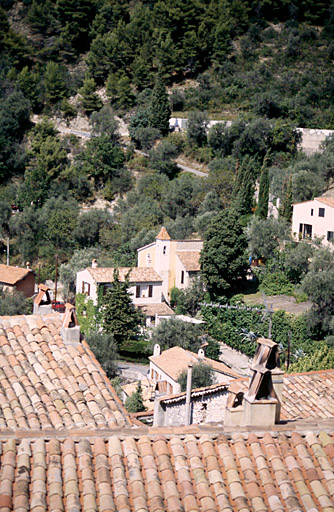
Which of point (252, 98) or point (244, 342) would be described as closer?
point (244, 342)

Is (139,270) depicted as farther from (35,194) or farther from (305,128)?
(305,128)

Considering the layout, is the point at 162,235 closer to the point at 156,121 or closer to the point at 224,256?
the point at 224,256

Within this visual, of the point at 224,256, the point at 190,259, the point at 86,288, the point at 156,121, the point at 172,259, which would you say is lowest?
the point at 86,288

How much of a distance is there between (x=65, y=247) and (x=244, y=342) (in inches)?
Result: 777

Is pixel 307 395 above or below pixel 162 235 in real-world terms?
above

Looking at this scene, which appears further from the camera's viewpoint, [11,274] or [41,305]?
[11,274]

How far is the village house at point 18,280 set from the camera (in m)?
40.6

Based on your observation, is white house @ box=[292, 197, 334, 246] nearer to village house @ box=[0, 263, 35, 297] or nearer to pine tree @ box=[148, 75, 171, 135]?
village house @ box=[0, 263, 35, 297]

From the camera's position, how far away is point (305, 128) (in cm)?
5528

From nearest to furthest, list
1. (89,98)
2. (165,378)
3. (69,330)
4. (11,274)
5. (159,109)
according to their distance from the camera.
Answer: (69,330), (165,378), (11,274), (159,109), (89,98)

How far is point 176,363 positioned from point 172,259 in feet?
44.5

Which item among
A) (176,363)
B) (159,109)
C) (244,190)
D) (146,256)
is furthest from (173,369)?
(159,109)

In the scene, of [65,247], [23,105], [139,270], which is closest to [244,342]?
[139,270]

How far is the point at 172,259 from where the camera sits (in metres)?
39.1
